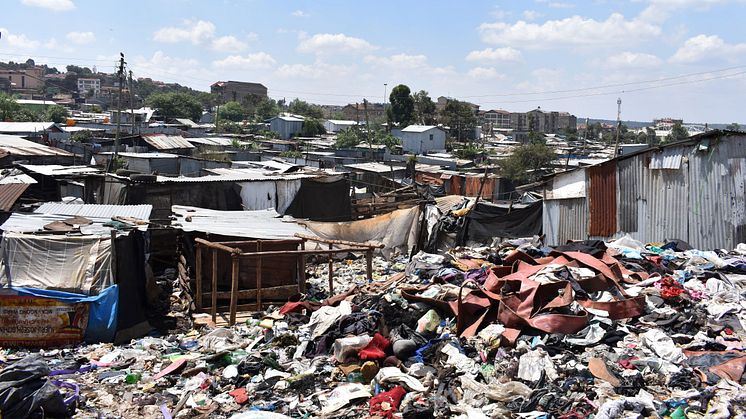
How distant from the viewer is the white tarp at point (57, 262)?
8.74m

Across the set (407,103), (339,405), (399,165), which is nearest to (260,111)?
(407,103)

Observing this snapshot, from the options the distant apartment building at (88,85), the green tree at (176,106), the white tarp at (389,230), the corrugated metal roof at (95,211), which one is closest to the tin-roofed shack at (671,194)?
the white tarp at (389,230)

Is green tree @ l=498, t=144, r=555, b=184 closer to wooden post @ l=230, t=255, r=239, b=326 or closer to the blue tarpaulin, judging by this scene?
wooden post @ l=230, t=255, r=239, b=326

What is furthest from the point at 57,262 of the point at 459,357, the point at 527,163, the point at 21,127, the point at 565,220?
the point at 21,127

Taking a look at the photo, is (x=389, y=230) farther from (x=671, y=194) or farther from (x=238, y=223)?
(x=671, y=194)

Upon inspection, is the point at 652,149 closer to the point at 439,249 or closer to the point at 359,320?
the point at 439,249

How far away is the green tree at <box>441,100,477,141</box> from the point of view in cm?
5809

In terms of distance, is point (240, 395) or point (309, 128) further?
point (309, 128)

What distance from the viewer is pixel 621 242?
443 inches

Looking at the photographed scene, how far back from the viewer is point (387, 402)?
5.87m

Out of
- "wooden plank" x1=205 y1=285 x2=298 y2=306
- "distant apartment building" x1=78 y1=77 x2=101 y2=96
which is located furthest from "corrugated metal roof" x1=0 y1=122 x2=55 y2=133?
"distant apartment building" x1=78 y1=77 x2=101 y2=96

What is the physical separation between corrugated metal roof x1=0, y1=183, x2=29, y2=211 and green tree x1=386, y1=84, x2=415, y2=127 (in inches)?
1840

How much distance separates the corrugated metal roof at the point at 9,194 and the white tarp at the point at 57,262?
3.17m

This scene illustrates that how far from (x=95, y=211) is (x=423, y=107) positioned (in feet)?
162
